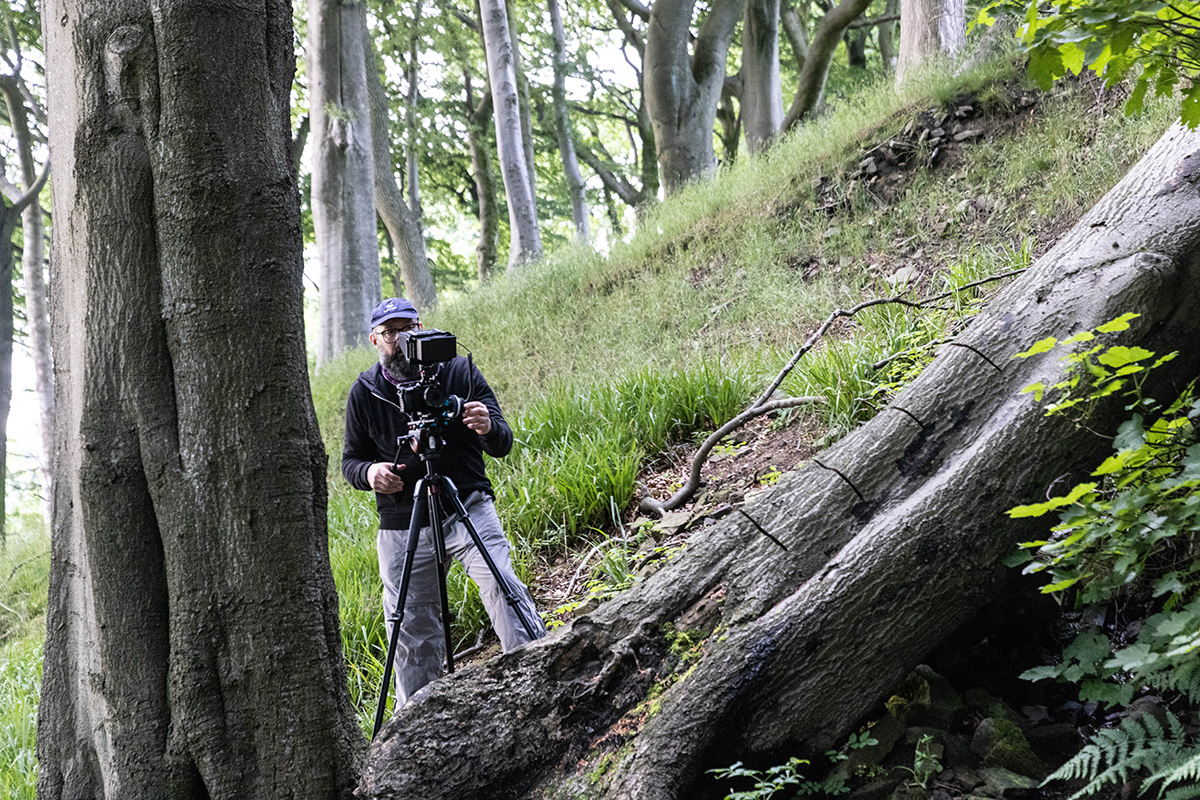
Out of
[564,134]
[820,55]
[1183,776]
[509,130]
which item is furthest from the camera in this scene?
[564,134]

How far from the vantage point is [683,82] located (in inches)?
466

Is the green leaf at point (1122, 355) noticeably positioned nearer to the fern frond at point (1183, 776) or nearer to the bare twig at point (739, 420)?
the fern frond at point (1183, 776)

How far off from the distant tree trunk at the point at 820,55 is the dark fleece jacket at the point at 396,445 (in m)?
8.87

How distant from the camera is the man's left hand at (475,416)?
3.25 meters

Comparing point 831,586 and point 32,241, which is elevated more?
point 32,241

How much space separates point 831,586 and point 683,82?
35.8 ft

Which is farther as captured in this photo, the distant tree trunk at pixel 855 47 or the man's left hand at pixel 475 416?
the distant tree trunk at pixel 855 47

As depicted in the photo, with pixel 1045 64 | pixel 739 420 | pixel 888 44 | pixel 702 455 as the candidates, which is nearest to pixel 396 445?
pixel 702 455

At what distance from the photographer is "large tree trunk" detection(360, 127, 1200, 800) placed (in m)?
2.20

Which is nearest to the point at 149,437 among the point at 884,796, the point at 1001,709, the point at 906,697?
the point at 884,796

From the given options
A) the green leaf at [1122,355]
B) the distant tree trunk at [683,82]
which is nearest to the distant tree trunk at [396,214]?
the distant tree trunk at [683,82]

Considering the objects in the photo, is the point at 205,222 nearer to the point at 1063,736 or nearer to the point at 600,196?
the point at 1063,736

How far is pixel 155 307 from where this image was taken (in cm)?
208

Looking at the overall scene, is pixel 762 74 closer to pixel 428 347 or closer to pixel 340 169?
pixel 340 169
